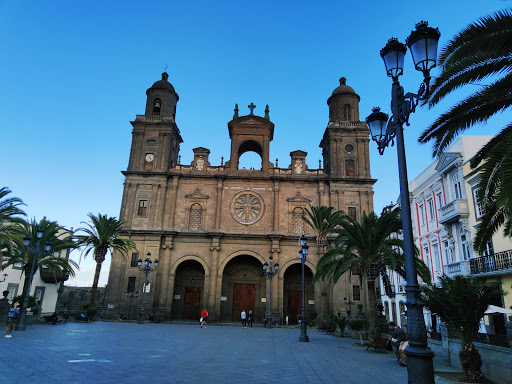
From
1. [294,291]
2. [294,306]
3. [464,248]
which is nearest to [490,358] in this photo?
[464,248]

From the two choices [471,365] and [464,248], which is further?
[464,248]

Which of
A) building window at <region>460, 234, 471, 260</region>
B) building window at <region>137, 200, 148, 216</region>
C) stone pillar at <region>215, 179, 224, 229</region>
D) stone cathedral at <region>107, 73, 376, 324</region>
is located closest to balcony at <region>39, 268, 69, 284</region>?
stone cathedral at <region>107, 73, 376, 324</region>

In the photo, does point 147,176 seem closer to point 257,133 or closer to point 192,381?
point 257,133

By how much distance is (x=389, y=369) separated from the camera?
11336mm

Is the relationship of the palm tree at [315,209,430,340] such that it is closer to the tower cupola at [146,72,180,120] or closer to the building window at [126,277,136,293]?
the building window at [126,277,136,293]

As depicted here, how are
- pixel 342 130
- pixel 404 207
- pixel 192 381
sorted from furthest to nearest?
pixel 342 130
pixel 192 381
pixel 404 207

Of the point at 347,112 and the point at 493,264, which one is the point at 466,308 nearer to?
the point at 493,264

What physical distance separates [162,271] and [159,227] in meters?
4.41

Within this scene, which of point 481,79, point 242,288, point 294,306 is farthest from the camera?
point 242,288

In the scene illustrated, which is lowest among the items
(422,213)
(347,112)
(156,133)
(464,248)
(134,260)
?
(134,260)

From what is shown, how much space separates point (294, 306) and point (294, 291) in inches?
60.5

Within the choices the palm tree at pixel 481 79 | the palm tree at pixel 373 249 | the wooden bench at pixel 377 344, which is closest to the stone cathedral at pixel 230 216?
the palm tree at pixel 373 249

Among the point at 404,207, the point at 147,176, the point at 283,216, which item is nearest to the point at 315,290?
the point at 283,216

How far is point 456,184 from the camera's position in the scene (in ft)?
81.5
